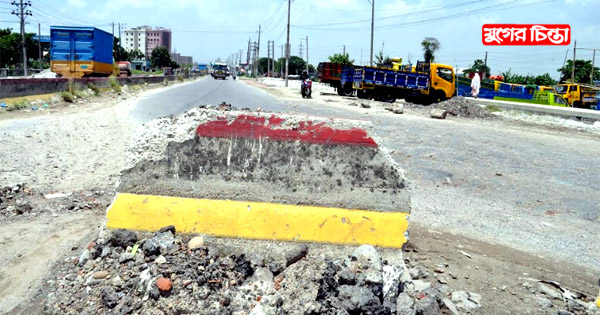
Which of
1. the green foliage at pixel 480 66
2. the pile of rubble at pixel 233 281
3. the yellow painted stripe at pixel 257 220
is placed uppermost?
the green foliage at pixel 480 66

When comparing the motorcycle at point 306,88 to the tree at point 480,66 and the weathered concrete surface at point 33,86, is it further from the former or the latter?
the tree at point 480,66

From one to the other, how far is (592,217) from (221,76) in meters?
71.8

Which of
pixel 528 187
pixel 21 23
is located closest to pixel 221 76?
pixel 21 23

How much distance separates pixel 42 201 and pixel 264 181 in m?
3.45

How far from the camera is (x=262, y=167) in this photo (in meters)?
3.99

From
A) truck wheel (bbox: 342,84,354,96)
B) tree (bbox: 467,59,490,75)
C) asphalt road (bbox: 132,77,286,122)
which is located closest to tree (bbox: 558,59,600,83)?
tree (bbox: 467,59,490,75)

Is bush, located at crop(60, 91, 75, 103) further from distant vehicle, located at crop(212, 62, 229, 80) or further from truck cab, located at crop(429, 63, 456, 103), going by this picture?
distant vehicle, located at crop(212, 62, 229, 80)

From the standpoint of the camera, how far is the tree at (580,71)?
65.6 meters

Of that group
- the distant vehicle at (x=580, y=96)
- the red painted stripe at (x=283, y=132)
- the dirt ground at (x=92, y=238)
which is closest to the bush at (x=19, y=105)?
the dirt ground at (x=92, y=238)

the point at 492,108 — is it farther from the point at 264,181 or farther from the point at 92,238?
the point at 92,238

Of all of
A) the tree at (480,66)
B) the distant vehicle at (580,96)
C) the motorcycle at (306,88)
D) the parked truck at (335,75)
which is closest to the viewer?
Result: the distant vehicle at (580,96)

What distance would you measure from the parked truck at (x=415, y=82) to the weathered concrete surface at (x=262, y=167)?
81.2 ft

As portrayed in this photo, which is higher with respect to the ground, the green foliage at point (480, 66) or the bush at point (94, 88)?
the green foliage at point (480, 66)

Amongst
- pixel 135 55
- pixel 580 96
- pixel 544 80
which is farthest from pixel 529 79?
pixel 135 55
